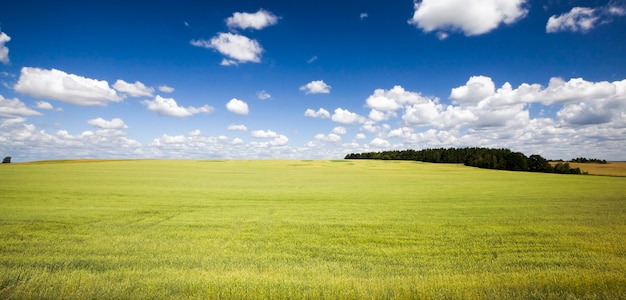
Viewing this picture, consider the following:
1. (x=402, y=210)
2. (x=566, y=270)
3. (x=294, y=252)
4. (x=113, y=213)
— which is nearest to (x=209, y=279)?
(x=294, y=252)

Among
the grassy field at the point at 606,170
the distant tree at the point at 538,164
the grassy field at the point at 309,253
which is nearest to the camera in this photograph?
the grassy field at the point at 309,253

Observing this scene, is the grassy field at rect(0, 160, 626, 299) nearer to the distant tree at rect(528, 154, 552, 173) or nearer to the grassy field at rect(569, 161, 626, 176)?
the grassy field at rect(569, 161, 626, 176)

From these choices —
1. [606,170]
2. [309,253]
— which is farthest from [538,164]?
[309,253]

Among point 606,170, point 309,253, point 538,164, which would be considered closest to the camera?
point 309,253

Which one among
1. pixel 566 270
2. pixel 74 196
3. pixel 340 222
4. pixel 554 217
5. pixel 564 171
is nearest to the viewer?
pixel 566 270

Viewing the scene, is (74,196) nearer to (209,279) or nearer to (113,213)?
(113,213)

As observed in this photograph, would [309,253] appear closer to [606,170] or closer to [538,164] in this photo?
[606,170]

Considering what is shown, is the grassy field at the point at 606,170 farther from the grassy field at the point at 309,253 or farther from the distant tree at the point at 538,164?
the grassy field at the point at 309,253

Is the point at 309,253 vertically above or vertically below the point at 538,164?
below

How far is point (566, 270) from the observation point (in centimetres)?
750

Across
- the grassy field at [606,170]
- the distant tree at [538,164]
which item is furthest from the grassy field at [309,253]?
the distant tree at [538,164]

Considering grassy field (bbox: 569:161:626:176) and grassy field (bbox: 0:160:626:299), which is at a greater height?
grassy field (bbox: 569:161:626:176)

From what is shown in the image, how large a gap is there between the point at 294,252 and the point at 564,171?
91614 mm

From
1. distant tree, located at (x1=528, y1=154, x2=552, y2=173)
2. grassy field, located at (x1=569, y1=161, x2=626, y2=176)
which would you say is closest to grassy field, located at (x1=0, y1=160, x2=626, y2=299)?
grassy field, located at (x1=569, y1=161, x2=626, y2=176)
